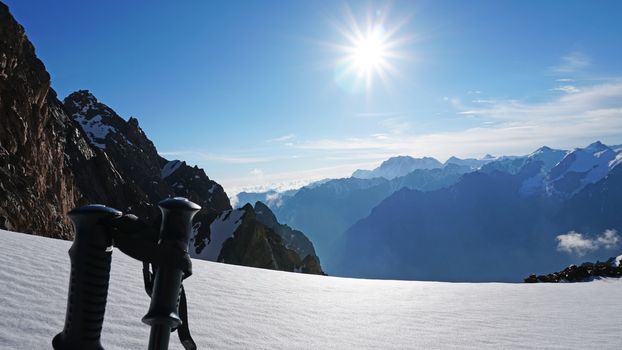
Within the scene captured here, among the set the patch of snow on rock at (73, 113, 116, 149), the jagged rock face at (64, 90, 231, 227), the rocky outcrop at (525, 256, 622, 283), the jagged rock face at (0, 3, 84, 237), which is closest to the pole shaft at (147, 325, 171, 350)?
the rocky outcrop at (525, 256, 622, 283)

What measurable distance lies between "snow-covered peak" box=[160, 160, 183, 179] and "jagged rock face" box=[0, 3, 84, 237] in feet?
214

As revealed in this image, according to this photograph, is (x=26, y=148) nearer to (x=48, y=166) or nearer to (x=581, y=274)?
(x=48, y=166)

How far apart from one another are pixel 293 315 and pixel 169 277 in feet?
13.9

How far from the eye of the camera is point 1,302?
11.2ft

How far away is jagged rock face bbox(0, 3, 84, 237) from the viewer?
77.6ft

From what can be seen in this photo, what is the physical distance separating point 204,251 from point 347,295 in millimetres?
64725

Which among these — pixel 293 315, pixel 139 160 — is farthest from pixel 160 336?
pixel 139 160

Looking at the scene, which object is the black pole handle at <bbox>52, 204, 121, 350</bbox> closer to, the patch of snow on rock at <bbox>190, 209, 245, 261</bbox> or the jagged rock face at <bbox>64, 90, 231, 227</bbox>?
the patch of snow on rock at <bbox>190, 209, 245, 261</bbox>

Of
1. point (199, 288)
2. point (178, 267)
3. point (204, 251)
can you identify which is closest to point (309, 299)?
point (199, 288)

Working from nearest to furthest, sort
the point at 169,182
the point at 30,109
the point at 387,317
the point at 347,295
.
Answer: the point at 387,317
the point at 347,295
the point at 30,109
the point at 169,182

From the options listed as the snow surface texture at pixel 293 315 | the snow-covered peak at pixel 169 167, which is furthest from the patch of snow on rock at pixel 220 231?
the snow surface texture at pixel 293 315

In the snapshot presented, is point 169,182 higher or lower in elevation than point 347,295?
higher

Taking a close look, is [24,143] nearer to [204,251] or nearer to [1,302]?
[1,302]

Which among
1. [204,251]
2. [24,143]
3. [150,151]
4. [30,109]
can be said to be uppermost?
[150,151]
